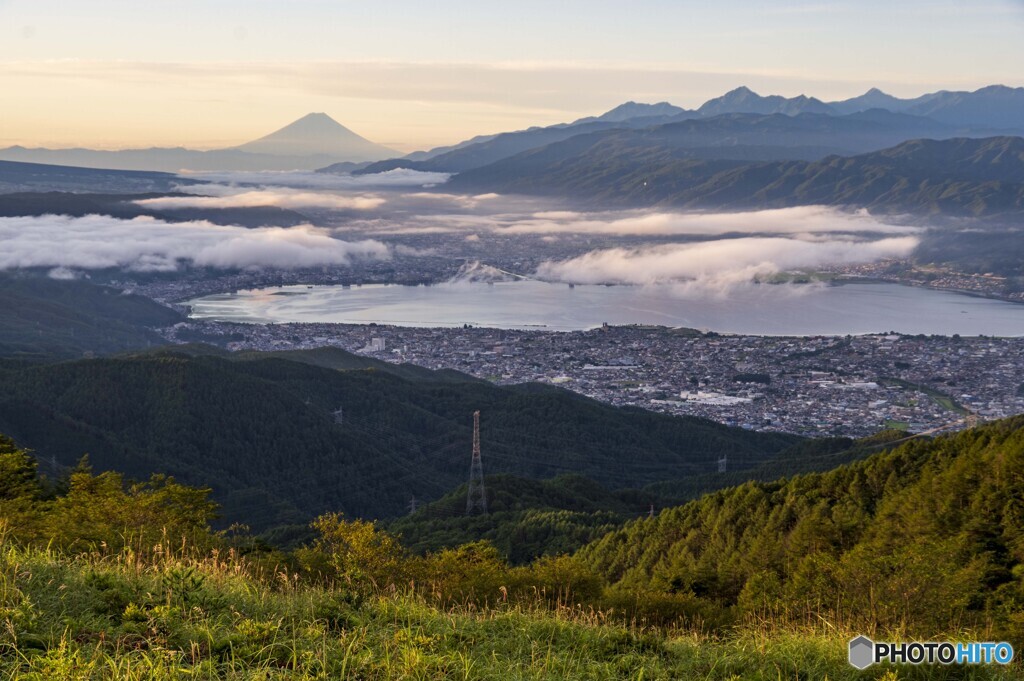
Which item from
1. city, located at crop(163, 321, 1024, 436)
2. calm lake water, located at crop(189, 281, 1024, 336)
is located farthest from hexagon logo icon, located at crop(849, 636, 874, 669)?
calm lake water, located at crop(189, 281, 1024, 336)

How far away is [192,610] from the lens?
17.8 feet

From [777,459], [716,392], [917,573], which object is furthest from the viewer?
[716,392]

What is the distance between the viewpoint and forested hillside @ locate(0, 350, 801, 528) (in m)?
51.1

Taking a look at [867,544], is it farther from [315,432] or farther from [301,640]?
[315,432]

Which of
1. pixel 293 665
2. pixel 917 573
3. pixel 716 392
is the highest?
pixel 293 665

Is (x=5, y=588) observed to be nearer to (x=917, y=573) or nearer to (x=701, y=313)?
(x=917, y=573)

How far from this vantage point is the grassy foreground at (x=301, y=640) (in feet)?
15.7

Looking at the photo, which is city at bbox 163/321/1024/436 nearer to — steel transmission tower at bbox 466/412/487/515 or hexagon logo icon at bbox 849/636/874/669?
steel transmission tower at bbox 466/412/487/515

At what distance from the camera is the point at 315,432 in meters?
61.3

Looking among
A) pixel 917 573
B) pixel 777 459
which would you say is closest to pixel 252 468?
pixel 777 459

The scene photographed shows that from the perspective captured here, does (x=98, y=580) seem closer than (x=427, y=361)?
Yes

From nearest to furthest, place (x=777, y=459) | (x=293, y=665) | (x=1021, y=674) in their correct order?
(x=293, y=665)
(x=1021, y=674)
(x=777, y=459)

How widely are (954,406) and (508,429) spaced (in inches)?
1683

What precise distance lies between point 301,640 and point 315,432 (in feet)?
189
